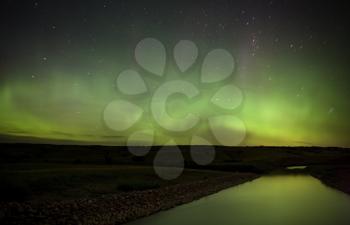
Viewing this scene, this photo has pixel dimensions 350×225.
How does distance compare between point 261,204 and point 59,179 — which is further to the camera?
point 59,179

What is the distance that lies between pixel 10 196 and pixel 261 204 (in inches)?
694

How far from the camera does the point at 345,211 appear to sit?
24.6m

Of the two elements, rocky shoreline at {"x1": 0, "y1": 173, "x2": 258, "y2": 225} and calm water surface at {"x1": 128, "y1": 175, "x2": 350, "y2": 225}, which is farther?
calm water surface at {"x1": 128, "y1": 175, "x2": 350, "y2": 225}

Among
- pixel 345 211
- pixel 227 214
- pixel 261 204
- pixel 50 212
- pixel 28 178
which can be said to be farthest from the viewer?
pixel 28 178

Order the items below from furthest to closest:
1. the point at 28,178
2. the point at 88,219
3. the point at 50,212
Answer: the point at 28,178
the point at 50,212
the point at 88,219

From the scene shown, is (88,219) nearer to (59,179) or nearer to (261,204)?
(261,204)

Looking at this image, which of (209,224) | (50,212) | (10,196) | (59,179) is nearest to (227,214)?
(209,224)

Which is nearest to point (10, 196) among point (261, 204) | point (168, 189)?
point (168, 189)

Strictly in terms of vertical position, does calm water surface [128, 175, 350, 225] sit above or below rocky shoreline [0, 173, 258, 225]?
above

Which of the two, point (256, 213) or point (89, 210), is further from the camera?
point (256, 213)

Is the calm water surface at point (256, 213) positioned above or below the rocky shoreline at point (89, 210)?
above

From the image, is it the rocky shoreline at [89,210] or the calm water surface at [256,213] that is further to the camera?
the calm water surface at [256,213]

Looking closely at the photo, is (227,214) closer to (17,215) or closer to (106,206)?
(106,206)

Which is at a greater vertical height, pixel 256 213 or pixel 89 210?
pixel 256 213
